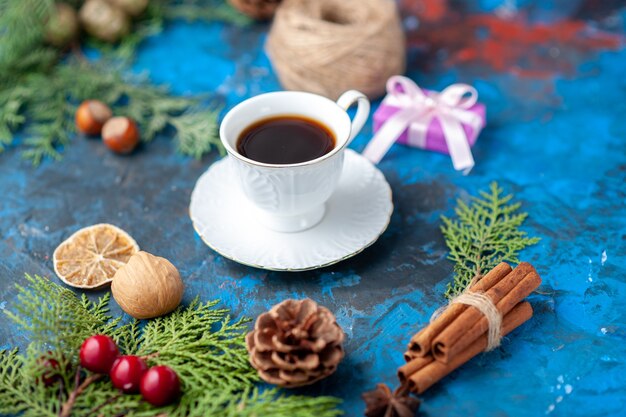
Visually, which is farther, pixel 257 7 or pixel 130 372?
pixel 257 7

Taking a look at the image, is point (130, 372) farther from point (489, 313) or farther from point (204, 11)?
point (204, 11)

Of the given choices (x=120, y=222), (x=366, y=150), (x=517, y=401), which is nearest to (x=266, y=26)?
(x=366, y=150)

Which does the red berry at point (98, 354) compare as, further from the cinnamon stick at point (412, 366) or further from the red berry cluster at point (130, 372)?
the cinnamon stick at point (412, 366)

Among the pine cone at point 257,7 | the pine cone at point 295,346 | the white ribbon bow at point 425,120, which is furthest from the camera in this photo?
the pine cone at point 257,7

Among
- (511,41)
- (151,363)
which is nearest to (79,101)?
(151,363)

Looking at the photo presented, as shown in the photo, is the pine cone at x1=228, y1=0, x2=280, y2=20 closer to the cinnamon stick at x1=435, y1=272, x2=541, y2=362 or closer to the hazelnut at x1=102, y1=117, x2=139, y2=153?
the hazelnut at x1=102, y1=117, x2=139, y2=153

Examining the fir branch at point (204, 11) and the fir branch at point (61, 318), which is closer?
the fir branch at point (61, 318)

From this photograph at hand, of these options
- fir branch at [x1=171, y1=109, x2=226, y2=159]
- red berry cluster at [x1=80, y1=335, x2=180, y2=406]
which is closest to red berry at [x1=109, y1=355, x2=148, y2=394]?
red berry cluster at [x1=80, y1=335, x2=180, y2=406]

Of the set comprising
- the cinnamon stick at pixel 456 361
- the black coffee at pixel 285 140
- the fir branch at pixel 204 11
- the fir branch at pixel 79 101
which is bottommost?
the fir branch at pixel 79 101

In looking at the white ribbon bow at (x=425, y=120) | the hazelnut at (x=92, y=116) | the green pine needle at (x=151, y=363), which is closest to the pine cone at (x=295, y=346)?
the green pine needle at (x=151, y=363)
